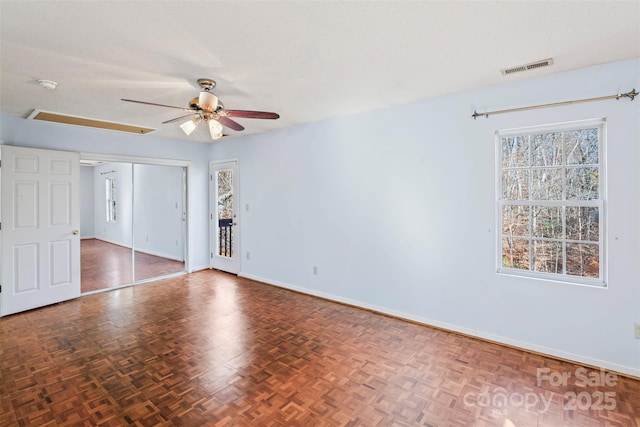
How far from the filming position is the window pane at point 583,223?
2.60 metres

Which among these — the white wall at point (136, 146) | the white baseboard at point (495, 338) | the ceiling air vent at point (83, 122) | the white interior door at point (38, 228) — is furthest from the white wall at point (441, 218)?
the white interior door at point (38, 228)

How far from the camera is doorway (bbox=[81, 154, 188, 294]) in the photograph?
210 inches

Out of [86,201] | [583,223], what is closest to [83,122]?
[86,201]

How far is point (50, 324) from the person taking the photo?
3.43m

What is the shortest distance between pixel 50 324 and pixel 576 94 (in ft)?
19.0

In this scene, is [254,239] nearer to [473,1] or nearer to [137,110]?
[137,110]

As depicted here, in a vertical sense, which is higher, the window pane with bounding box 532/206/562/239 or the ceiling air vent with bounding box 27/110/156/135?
the ceiling air vent with bounding box 27/110/156/135

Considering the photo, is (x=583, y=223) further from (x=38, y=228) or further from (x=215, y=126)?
(x=38, y=228)

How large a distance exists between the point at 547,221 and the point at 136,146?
5.64 metres

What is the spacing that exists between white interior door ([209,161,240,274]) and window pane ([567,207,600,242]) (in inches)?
186

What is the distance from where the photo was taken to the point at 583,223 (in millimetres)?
2656

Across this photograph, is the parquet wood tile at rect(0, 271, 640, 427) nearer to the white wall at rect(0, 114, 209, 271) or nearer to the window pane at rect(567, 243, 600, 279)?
the window pane at rect(567, 243, 600, 279)

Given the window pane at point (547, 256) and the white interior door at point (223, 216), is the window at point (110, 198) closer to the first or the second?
the white interior door at point (223, 216)

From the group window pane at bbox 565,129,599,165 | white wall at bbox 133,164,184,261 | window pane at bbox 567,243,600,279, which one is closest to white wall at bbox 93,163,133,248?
white wall at bbox 133,164,184,261
